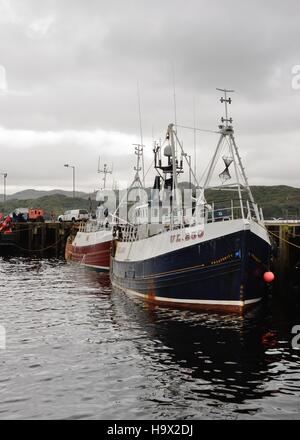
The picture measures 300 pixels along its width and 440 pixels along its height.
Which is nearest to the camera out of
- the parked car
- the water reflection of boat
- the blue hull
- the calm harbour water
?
the calm harbour water

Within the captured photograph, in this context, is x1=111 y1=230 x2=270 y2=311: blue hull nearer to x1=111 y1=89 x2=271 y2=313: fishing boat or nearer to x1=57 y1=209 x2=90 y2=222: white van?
x1=111 y1=89 x2=271 y2=313: fishing boat

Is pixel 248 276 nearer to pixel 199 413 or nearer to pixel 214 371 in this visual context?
pixel 214 371

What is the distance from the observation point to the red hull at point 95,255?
48.1 meters

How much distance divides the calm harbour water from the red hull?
71.0 feet

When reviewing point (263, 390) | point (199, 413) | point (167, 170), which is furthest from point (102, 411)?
point (167, 170)

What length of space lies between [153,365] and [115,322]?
719 centimetres

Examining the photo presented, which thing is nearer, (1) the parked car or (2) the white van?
(1) the parked car

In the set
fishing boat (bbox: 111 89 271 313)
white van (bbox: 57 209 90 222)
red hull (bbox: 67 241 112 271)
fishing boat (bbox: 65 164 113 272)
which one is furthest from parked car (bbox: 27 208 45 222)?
fishing boat (bbox: 111 89 271 313)

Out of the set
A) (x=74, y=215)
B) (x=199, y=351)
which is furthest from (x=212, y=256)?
(x=74, y=215)

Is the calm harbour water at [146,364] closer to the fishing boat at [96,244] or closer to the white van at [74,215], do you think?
the fishing boat at [96,244]

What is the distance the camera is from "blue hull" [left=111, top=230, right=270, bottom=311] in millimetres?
22859

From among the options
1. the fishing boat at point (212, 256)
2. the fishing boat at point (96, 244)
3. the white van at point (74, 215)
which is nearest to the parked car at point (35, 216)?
the white van at point (74, 215)

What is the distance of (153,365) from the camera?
15500 mm
